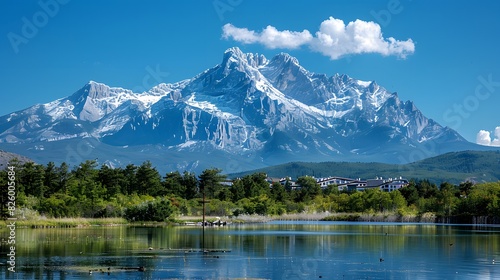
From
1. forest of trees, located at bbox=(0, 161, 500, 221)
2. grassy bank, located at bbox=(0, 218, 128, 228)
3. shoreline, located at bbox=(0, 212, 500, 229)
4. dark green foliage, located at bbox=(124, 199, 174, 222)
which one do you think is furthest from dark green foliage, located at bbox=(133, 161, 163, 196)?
grassy bank, located at bbox=(0, 218, 128, 228)

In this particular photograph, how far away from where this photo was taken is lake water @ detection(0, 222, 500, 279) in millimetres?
40156

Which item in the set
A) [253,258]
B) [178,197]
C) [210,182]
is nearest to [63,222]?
[178,197]

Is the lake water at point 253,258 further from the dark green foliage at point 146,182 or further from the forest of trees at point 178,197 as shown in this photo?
→ the dark green foliage at point 146,182

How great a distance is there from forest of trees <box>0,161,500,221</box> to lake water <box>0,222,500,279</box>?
3003 cm

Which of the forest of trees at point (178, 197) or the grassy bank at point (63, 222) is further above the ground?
the forest of trees at point (178, 197)

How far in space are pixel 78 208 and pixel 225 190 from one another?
167 ft

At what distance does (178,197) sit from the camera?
125 metres

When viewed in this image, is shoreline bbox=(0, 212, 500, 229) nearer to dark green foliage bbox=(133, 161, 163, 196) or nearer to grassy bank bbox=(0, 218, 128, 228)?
grassy bank bbox=(0, 218, 128, 228)

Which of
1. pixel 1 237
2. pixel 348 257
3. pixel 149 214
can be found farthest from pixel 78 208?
pixel 348 257

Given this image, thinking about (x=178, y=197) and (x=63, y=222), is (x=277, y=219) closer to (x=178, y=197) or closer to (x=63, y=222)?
(x=178, y=197)

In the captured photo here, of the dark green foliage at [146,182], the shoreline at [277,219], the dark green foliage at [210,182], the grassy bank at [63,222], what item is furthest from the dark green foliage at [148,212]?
the dark green foliage at [210,182]

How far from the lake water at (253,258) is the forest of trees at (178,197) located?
30.0 m

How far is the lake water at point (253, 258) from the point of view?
4016cm

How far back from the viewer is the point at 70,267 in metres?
41.9
